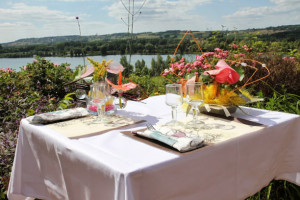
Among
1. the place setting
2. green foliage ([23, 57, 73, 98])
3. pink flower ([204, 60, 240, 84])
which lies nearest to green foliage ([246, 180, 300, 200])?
the place setting

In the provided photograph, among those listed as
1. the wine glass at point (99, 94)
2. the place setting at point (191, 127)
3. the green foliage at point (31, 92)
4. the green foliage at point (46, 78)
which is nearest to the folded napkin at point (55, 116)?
the wine glass at point (99, 94)

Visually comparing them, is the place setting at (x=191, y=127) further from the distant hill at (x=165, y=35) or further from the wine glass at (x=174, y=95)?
the distant hill at (x=165, y=35)

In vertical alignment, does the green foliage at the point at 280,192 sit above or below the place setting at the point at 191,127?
below

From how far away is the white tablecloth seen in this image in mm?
922

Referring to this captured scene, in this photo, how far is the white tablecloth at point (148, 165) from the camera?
92 centimetres

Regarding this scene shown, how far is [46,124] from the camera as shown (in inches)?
59.5

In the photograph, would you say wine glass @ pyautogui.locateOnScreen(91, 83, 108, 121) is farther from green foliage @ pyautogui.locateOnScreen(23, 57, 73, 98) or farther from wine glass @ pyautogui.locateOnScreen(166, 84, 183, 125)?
green foliage @ pyautogui.locateOnScreen(23, 57, 73, 98)

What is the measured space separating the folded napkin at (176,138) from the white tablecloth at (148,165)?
0.03 meters

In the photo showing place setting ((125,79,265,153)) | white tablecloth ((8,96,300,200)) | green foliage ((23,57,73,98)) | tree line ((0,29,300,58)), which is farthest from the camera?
A: green foliage ((23,57,73,98))

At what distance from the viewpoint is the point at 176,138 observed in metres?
1.09

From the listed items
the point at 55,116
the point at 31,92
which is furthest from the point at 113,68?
the point at 31,92

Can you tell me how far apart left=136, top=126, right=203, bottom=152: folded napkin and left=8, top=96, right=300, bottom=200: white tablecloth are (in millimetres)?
32

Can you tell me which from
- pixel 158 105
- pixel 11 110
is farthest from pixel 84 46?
pixel 158 105

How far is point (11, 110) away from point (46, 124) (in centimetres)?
175
